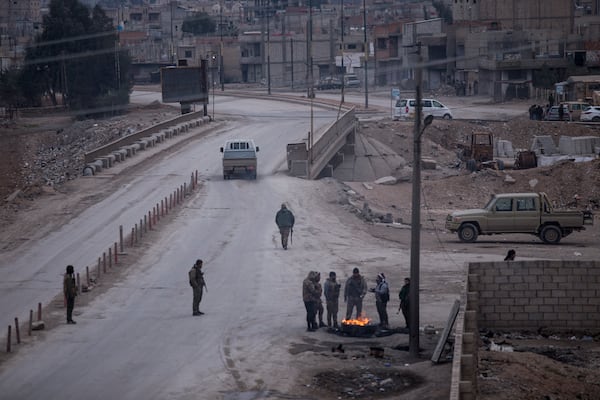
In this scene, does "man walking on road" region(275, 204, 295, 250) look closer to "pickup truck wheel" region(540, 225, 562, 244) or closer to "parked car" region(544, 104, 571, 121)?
"pickup truck wheel" region(540, 225, 562, 244)

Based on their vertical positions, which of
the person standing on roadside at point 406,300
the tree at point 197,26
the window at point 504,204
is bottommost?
the window at point 504,204

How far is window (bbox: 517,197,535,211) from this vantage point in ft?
103

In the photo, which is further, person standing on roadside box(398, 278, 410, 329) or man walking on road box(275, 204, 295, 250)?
man walking on road box(275, 204, 295, 250)

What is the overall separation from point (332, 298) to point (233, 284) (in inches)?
186

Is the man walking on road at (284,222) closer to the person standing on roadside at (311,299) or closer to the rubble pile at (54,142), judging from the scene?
the person standing on roadside at (311,299)

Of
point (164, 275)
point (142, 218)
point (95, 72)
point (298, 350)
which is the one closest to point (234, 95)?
point (95, 72)

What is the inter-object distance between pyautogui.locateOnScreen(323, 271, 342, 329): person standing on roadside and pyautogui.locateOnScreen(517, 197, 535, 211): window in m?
12.4

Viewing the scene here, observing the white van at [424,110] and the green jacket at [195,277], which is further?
the white van at [424,110]

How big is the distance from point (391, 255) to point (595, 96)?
38.0 m

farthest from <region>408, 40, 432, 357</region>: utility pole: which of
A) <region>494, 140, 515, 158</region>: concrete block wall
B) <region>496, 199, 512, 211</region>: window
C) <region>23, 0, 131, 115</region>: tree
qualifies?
<region>23, 0, 131, 115</region>: tree

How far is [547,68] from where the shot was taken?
75.9 metres

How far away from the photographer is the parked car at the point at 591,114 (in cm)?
5734

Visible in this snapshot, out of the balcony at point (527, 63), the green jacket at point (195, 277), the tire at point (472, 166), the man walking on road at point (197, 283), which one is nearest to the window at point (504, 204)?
the man walking on road at point (197, 283)

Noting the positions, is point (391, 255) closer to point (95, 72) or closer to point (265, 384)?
point (265, 384)
